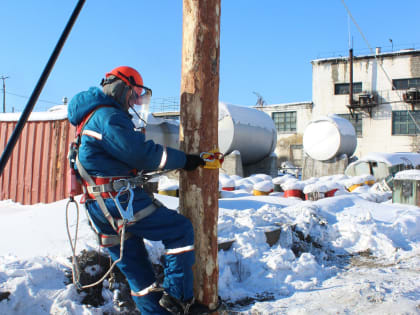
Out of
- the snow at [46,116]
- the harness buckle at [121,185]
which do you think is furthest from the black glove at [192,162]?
the snow at [46,116]

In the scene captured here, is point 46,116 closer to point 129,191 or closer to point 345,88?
point 129,191

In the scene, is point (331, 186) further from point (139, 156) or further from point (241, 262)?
point (139, 156)

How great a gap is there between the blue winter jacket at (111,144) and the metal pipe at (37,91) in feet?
1.21

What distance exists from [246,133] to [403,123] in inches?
794

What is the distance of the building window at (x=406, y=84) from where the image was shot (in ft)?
91.1

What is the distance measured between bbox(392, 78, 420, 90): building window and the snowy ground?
2503 centimetres

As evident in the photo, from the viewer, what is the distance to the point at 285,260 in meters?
4.44

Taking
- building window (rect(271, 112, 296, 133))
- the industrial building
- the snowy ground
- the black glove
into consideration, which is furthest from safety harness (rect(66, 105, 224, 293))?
building window (rect(271, 112, 296, 133))

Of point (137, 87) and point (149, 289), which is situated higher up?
point (137, 87)

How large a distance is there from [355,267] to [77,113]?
388 cm

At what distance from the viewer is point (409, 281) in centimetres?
399

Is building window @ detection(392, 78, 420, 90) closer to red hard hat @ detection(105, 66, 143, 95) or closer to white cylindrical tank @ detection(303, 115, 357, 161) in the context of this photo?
white cylindrical tank @ detection(303, 115, 357, 161)

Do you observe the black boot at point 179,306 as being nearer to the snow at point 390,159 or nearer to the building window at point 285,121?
the snow at point 390,159

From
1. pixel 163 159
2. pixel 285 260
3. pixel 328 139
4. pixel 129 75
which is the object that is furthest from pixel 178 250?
pixel 328 139
